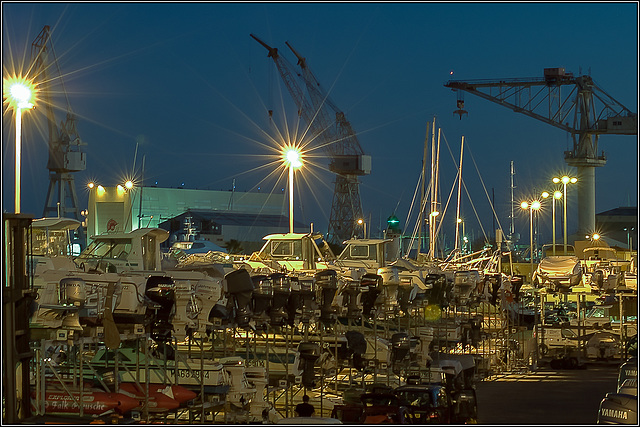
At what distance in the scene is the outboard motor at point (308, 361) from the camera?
25.9 meters

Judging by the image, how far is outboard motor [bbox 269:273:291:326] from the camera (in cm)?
2209

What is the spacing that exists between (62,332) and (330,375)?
11.7 m

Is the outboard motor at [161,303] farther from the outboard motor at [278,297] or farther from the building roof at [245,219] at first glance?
the building roof at [245,219]

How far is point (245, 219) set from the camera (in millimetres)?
96688

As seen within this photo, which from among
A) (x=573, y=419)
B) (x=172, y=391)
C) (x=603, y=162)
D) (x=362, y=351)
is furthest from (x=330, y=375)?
(x=603, y=162)

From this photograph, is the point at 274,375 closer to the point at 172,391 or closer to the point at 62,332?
the point at 172,391

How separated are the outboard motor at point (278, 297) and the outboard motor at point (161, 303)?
11.4 ft

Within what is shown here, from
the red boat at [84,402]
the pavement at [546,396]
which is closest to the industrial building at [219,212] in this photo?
the pavement at [546,396]

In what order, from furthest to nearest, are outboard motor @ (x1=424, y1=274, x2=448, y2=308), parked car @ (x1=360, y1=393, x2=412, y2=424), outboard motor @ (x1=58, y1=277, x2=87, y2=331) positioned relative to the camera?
outboard motor @ (x1=424, y1=274, x2=448, y2=308) → parked car @ (x1=360, y1=393, x2=412, y2=424) → outboard motor @ (x1=58, y1=277, x2=87, y2=331)

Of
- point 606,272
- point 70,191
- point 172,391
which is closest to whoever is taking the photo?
point 172,391

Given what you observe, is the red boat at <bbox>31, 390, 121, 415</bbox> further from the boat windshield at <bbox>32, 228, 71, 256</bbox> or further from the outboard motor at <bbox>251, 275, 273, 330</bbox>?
the boat windshield at <bbox>32, 228, 71, 256</bbox>

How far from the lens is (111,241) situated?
89.5 feet

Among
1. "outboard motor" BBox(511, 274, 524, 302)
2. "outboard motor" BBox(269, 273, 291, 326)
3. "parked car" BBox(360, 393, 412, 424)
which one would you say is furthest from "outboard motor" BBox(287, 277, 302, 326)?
"outboard motor" BBox(511, 274, 524, 302)

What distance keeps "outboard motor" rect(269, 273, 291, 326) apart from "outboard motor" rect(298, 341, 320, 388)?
12.4ft
